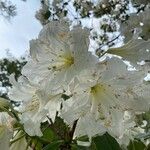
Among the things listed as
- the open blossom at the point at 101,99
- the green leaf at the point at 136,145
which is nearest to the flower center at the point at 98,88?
the open blossom at the point at 101,99

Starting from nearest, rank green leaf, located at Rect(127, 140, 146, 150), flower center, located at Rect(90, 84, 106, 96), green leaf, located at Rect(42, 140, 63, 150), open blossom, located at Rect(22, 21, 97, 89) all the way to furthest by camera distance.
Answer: open blossom, located at Rect(22, 21, 97, 89), flower center, located at Rect(90, 84, 106, 96), green leaf, located at Rect(42, 140, 63, 150), green leaf, located at Rect(127, 140, 146, 150)

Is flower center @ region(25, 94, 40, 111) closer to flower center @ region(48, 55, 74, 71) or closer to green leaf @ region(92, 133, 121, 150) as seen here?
flower center @ region(48, 55, 74, 71)

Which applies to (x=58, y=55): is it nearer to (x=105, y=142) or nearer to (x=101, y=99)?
(x=101, y=99)

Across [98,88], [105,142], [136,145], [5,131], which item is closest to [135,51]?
[98,88]

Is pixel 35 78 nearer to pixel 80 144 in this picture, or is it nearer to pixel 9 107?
pixel 9 107

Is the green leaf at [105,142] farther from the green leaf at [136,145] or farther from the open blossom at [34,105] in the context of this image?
the green leaf at [136,145]

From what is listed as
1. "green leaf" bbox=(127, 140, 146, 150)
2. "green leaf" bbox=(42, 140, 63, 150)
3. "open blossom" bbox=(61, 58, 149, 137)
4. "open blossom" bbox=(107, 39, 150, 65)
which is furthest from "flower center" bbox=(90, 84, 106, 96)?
"green leaf" bbox=(127, 140, 146, 150)
